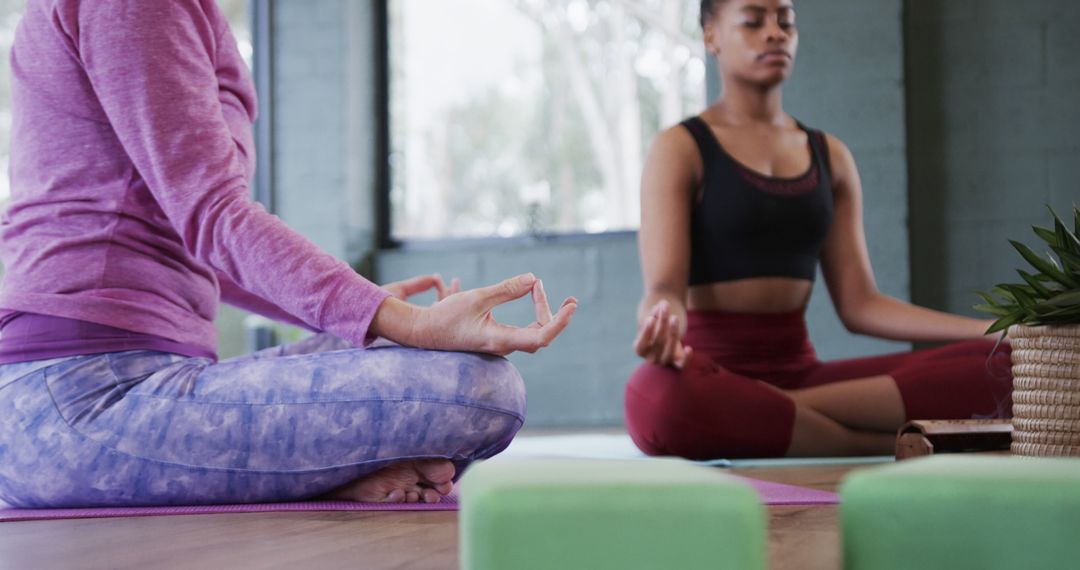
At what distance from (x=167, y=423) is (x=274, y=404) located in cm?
14

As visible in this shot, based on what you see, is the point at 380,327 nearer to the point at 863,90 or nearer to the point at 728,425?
the point at 728,425

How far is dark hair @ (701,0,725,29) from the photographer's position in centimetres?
287

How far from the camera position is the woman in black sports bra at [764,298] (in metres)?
2.50

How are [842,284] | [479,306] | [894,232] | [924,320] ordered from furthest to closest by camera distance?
[894,232]
[842,284]
[924,320]
[479,306]

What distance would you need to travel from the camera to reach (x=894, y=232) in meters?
3.87

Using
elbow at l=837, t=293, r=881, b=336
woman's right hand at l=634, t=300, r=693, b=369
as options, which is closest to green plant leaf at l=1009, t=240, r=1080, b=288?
woman's right hand at l=634, t=300, r=693, b=369

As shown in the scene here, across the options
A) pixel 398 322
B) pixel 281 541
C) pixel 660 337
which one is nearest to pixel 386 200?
pixel 660 337

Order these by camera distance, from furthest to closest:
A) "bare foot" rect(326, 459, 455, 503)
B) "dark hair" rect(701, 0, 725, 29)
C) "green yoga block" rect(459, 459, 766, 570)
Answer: "dark hair" rect(701, 0, 725, 29) → "bare foot" rect(326, 459, 455, 503) → "green yoga block" rect(459, 459, 766, 570)

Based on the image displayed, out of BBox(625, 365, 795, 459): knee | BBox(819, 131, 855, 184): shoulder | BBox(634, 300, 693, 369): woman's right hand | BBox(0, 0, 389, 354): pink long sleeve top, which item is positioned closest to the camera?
BBox(0, 0, 389, 354): pink long sleeve top

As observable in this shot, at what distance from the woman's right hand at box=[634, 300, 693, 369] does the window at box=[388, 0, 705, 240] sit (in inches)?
90.5

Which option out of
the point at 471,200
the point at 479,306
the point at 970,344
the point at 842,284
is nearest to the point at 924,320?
the point at 970,344

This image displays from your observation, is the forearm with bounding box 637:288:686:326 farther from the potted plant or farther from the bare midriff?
the potted plant

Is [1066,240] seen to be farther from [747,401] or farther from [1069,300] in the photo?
[747,401]

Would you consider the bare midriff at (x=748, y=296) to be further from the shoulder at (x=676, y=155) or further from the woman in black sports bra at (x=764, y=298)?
the shoulder at (x=676, y=155)
